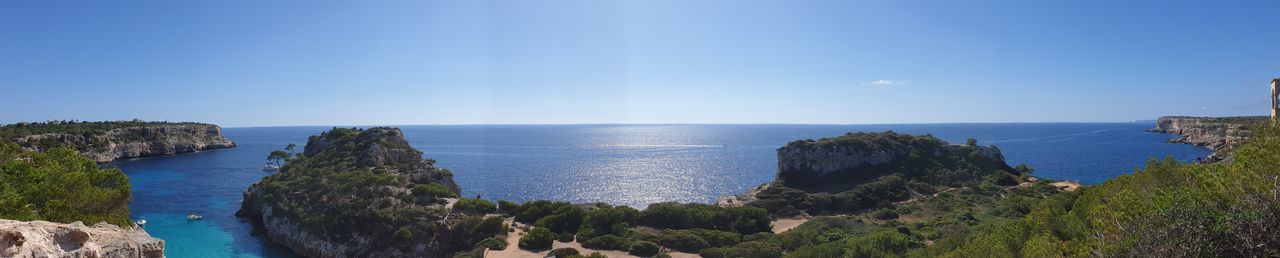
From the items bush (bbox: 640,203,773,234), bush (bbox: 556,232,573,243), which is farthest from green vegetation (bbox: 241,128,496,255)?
bush (bbox: 640,203,773,234)

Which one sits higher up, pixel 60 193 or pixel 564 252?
pixel 60 193

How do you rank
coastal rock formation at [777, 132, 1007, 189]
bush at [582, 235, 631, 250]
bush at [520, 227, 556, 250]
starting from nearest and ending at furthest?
bush at [582, 235, 631, 250] → bush at [520, 227, 556, 250] → coastal rock formation at [777, 132, 1007, 189]

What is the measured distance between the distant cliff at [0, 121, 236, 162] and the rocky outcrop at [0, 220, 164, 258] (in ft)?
306

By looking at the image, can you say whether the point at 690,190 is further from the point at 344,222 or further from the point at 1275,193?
the point at 1275,193

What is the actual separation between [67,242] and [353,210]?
3283cm

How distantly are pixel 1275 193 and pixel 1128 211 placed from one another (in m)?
3.37

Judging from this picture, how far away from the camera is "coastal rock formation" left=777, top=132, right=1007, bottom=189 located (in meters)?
64.1

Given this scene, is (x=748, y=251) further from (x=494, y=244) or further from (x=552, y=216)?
(x=494, y=244)

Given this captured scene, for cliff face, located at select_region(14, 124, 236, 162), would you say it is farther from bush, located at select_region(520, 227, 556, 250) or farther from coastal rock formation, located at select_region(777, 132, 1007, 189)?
coastal rock formation, located at select_region(777, 132, 1007, 189)

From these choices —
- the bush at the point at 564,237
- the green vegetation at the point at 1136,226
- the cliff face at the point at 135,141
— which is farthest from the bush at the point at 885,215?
the cliff face at the point at 135,141

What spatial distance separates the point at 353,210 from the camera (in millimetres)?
41125

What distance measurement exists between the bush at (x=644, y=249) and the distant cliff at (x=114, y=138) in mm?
87771

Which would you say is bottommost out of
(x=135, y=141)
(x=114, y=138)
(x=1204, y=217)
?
(x=135, y=141)

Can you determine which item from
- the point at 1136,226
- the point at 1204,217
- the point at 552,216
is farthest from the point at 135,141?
the point at 1204,217
